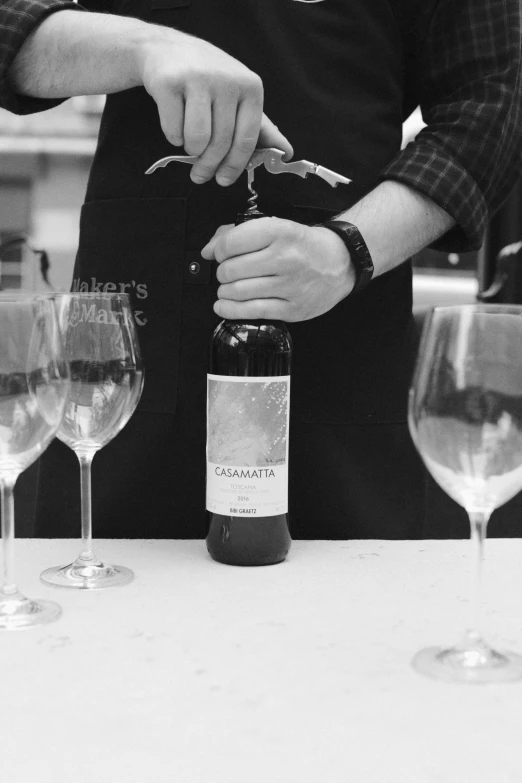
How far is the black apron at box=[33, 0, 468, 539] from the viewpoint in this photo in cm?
115

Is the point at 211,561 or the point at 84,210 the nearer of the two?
the point at 211,561

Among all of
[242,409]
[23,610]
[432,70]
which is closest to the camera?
[23,610]

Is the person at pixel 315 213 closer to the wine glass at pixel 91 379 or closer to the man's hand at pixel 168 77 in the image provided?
the man's hand at pixel 168 77

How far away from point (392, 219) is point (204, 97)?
11.7 inches

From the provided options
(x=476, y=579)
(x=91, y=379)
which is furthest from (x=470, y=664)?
(x=91, y=379)

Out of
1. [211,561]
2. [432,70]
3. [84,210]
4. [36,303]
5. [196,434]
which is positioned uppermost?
[432,70]

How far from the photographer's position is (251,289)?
0.94 meters

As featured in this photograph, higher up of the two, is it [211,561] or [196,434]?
[196,434]

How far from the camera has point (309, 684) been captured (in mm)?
602

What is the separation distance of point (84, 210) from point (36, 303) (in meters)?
0.54

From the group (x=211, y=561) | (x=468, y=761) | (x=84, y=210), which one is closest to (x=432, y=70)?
(x=84, y=210)

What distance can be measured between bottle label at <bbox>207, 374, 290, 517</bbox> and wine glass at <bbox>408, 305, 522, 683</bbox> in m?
0.27

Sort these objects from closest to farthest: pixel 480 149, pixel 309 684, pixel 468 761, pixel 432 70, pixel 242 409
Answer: pixel 468 761 → pixel 309 684 → pixel 242 409 → pixel 480 149 → pixel 432 70

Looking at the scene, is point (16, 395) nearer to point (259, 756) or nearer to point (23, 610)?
point (23, 610)
